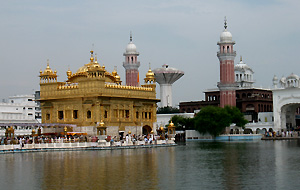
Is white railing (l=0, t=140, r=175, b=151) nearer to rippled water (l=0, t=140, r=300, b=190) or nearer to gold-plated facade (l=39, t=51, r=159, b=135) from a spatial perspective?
gold-plated facade (l=39, t=51, r=159, b=135)

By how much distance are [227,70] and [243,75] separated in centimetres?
2596

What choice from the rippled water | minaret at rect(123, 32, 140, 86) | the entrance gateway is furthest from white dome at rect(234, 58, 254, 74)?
the rippled water

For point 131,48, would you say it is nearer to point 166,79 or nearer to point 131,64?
point 131,64

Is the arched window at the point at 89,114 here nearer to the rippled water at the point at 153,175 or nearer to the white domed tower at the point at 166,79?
the rippled water at the point at 153,175

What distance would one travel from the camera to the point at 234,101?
101 metres

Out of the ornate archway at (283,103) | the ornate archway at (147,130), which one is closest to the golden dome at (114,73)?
the ornate archway at (147,130)

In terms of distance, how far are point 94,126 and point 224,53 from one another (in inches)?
2038

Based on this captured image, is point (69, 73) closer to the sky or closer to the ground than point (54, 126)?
closer to the sky

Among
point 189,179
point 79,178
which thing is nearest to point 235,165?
point 189,179

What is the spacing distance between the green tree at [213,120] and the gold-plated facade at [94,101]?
20.5 m

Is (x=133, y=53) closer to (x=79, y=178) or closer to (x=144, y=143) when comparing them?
(x=144, y=143)

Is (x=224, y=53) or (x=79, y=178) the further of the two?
(x=224, y=53)

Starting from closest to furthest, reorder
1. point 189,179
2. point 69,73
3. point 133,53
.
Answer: point 189,179 → point 69,73 → point 133,53

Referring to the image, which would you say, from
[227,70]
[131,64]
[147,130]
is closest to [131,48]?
[131,64]
